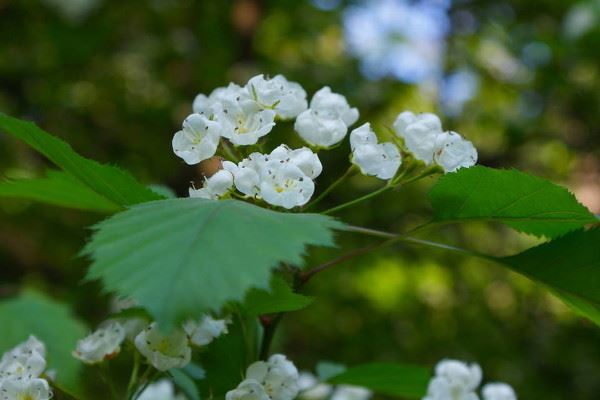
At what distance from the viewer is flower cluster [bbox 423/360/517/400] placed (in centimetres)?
84

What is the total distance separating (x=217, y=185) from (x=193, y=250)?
5.0 inches

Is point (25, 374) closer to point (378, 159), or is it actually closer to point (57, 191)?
point (57, 191)

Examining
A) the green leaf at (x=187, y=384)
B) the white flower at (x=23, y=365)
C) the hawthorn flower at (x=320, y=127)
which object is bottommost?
the white flower at (x=23, y=365)

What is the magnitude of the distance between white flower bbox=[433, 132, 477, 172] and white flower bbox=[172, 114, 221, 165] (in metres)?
0.20

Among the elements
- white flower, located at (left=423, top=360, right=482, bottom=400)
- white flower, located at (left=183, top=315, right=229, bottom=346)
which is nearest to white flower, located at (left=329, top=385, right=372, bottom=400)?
white flower, located at (left=423, top=360, right=482, bottom=400)

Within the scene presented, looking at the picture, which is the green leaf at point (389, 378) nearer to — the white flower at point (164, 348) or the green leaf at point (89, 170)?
the white flower at point (164, 348)

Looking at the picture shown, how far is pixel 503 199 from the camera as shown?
2.24 feet

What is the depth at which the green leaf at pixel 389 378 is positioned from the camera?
2.86 feet

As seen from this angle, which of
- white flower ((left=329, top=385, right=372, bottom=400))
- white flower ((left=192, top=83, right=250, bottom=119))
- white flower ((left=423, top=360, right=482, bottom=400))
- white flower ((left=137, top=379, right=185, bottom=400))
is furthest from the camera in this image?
white flower ((left=329, top=385, right=372, bottom=400))

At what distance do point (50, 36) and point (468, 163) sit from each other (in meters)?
2.23

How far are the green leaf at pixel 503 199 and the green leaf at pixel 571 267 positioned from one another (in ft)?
0.07

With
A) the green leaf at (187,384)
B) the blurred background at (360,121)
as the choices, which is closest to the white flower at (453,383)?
the green leaf at (187,384)

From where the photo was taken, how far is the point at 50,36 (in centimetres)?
268

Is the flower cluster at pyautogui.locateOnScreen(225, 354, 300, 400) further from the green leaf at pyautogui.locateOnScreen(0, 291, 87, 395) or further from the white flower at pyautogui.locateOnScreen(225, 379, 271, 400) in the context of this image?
the green leaf at pyautogui.locateOnScreen(0, 291, 87, 395)
